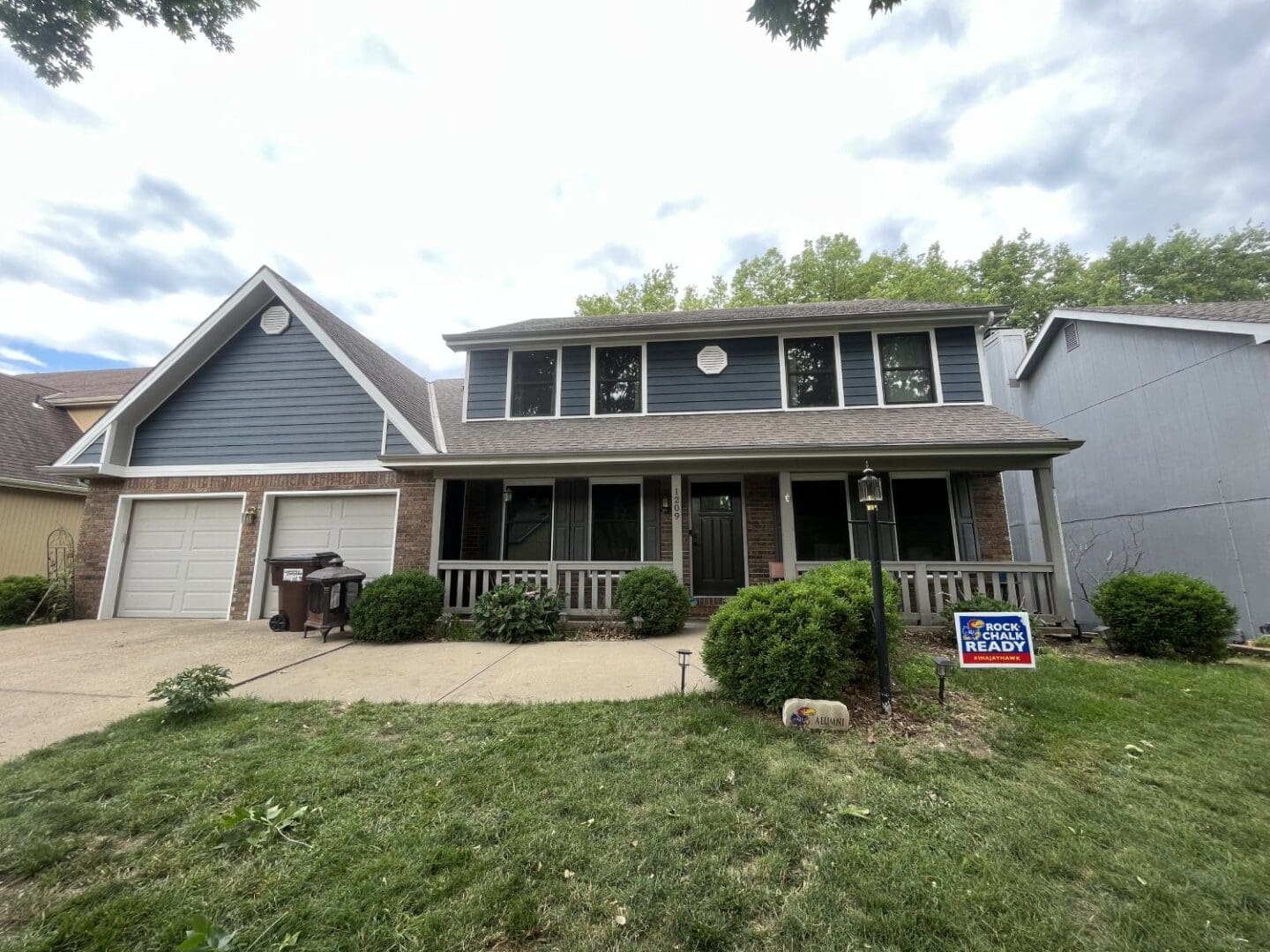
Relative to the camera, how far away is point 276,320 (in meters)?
9.39

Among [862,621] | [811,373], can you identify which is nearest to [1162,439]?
[811,373]

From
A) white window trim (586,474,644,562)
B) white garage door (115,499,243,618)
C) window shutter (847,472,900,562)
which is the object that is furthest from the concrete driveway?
window shutter (847,472,900,562)

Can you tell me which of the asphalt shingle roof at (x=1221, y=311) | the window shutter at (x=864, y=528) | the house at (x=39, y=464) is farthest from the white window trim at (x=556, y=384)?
the asphalt shingle roof at (x=1221, y=311)

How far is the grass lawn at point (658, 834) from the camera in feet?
5.87

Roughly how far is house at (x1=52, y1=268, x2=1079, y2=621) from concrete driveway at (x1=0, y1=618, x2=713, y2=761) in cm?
159

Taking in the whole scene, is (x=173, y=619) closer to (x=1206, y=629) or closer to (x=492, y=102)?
(x=492, y=102)

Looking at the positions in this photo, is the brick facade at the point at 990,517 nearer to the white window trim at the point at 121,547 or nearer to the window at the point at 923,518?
the window at the point at 923,518

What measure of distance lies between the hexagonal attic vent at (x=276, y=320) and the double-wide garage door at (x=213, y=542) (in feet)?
10.9

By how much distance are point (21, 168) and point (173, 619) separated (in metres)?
7.07

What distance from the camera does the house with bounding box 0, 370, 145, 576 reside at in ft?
36.9

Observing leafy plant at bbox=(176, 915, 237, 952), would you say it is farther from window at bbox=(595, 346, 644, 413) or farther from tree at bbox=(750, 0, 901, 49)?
window at bbox=(595, 346, 644, 413)

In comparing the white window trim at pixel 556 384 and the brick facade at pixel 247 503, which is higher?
the white window trim at pixel 556 384

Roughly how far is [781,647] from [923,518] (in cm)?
645

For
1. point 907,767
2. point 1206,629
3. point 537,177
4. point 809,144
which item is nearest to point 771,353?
point 809,144
